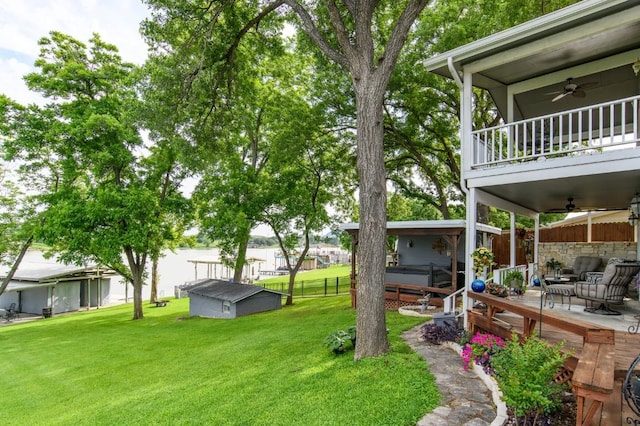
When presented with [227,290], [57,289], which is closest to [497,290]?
[227,290]

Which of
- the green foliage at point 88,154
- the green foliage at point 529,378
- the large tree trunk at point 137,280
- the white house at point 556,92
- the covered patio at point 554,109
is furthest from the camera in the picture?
the large tree trunk at point 137,280

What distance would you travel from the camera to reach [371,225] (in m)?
6.12

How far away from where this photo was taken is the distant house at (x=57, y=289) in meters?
21.1

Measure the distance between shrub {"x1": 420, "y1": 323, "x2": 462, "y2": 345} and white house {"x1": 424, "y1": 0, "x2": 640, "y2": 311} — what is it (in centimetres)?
119

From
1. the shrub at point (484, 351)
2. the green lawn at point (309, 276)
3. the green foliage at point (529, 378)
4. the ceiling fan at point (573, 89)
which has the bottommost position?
the green lawn at point (309, 276)

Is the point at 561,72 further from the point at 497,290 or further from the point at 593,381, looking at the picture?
the point at 593,381

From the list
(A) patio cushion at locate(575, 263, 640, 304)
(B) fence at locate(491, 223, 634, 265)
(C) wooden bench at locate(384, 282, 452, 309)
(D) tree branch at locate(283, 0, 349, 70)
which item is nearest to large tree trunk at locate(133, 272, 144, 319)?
(C) wooden bench at locate(384, 282, 452, 309)

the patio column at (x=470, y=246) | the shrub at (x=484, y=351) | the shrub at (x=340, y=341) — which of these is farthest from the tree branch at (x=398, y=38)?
the shrub at (x=340, y=341)

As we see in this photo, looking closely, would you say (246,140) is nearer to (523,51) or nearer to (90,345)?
(90,345)

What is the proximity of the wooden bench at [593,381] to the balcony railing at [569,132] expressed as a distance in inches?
128

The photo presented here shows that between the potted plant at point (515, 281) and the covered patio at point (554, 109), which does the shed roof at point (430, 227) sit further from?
the potted plant at point (515, 281)

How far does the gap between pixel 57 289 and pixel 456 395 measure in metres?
26.1

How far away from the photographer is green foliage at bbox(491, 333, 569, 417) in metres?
2.83

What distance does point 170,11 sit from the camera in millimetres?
8555
